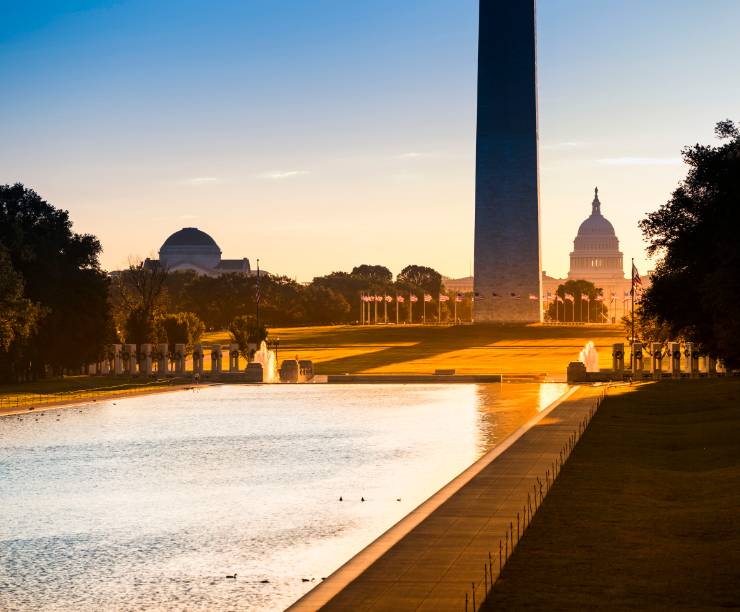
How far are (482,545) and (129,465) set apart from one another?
14153mm

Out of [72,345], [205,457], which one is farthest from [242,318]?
[205,457]

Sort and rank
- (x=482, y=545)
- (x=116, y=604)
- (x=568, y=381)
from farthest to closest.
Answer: (x=568, y=381)
(x=482, y=545)
(x=116, y=604)

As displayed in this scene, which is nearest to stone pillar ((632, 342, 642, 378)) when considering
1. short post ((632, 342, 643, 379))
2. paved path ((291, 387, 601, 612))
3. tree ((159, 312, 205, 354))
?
short post ((632, 342, 643, 379))

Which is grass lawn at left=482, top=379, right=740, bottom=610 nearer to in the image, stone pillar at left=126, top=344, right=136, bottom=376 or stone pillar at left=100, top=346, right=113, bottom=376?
stone pillar at left=126, top=344, right=136, bottom=376

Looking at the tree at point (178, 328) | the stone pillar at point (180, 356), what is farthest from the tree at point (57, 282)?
the tree at point (178, 328)

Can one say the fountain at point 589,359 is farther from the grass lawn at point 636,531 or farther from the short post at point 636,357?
the grass lawn at point 636,531

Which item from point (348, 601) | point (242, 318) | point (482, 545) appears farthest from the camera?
point (242, 318)

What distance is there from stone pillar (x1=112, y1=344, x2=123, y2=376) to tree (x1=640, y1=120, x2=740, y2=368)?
41.3 m

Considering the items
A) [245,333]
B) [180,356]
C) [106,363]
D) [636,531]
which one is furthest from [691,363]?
[636,531]

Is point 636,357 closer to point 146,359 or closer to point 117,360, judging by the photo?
point 146,359

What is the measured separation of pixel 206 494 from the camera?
82.6 feet

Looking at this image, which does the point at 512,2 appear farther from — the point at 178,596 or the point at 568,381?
the point at 178,596

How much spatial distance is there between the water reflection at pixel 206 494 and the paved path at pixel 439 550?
2.80 ft

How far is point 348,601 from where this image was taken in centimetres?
1450
